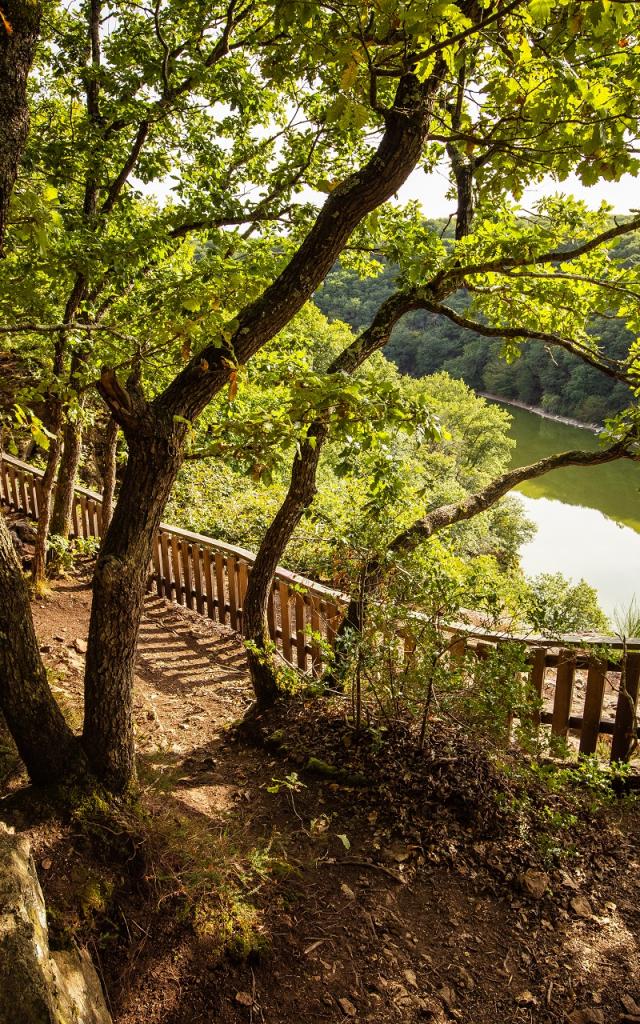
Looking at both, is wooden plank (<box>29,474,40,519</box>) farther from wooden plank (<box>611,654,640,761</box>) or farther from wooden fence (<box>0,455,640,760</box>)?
wooden plank (<box>611,654,640,761</box>)

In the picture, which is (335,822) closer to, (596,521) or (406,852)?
(406,852)

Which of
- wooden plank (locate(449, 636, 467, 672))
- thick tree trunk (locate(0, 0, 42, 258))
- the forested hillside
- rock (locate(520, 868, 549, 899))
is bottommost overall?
rock (locate(520, 868, 549, 899))

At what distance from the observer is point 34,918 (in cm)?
133

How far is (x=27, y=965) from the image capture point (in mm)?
1208

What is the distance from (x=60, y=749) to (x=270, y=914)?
45.7 inches

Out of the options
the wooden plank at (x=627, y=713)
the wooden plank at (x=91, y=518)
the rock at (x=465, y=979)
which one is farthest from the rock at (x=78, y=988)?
the wooden plank at (x=91, y=518)

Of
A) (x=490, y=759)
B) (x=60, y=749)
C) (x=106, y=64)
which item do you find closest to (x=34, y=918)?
(x=60, y=749)

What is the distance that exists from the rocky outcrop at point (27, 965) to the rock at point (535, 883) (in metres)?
1.98

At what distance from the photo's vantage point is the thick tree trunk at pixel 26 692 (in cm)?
216

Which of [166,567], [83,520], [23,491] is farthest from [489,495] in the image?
[23,491]

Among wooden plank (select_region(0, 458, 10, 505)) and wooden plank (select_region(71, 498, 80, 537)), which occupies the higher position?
wooden plank (select_region(0, 458, 10, 505))

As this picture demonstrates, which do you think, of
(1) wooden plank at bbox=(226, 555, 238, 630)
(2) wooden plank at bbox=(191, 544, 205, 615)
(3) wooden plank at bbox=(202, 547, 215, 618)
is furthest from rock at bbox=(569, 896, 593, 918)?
(2) wooden plank at bbox=(191, 544, 205, 615)

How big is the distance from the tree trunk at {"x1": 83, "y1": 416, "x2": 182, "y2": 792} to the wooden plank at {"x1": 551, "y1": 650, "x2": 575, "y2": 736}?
8.94 feet

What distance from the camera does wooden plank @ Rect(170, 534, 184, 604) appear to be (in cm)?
682
